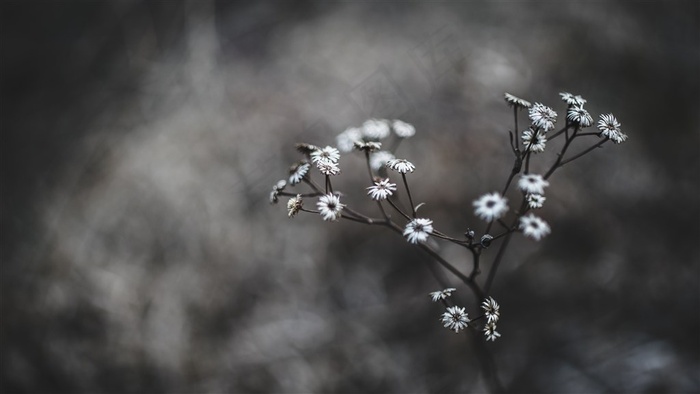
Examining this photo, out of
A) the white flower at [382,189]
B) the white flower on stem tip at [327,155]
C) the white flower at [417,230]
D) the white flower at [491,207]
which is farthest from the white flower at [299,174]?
the white flower at [491,207]

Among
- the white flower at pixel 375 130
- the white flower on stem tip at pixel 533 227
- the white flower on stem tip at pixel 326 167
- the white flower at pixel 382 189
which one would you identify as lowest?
the white flower on stem tip at pixel 533 227

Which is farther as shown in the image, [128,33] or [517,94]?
[128,33]

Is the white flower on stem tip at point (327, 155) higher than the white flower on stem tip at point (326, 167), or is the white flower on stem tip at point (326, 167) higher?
the white flower on stem tip at point (327, 155)

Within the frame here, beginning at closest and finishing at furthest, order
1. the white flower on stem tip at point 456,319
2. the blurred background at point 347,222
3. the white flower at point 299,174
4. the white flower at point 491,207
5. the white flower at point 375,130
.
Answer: the white flower at point 491,207, the white flower on stem tip at point 456,319, the white flower at point 299,174, the white flower at point 375,130, the blurred background at point 347,222

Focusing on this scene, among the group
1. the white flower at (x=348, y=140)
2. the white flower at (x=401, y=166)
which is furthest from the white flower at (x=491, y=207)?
the white flower at (x=348, y=140)

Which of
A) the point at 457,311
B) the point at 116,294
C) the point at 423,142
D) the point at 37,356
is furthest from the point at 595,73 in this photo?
the point at 37,356

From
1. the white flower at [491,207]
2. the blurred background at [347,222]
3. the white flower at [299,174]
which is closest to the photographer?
the white flower at [491,207]

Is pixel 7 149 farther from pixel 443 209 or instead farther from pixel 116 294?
pixel 443 209

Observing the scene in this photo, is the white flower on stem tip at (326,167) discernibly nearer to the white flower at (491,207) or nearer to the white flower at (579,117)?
the white flower at (491,207)

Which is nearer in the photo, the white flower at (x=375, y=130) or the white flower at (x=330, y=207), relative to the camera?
the white flower at (x=330, y=207)
